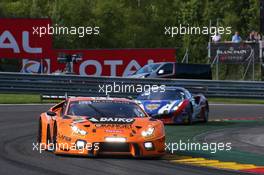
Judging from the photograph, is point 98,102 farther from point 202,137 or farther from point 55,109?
point 202,137

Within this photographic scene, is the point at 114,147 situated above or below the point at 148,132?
below

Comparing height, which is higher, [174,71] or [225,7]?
[225,7]

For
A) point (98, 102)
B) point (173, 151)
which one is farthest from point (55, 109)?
point (173, 151)

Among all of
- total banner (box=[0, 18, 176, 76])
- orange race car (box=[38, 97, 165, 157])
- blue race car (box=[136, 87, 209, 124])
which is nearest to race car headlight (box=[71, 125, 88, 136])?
orange race car (box=[38, 97, 165, 157])

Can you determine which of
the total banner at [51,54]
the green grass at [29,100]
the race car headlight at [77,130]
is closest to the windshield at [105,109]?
the race car headlight at [77,130]

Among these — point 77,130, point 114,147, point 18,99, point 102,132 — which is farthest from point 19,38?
point 114,147

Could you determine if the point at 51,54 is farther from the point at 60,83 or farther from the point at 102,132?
the point at 102,132

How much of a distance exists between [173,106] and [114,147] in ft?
28.9

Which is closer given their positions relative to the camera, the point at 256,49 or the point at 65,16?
the point at 256,49

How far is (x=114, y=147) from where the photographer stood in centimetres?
1222

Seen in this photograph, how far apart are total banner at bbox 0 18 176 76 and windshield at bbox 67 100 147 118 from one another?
2188 centimetres

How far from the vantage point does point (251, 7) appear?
54.8 meters

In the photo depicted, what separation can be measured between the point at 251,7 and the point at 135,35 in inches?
335

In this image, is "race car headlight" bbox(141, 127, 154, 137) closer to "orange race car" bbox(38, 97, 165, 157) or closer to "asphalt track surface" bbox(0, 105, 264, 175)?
"orange race car" bbox(38, 97, 165, 157)
